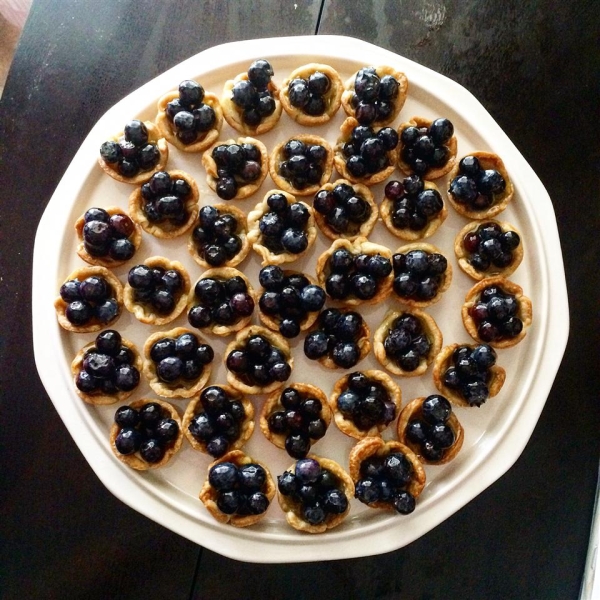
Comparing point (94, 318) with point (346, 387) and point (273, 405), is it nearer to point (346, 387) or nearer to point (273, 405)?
point (273, 405)

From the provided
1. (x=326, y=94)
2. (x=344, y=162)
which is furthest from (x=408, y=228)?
(x=326, y=94)

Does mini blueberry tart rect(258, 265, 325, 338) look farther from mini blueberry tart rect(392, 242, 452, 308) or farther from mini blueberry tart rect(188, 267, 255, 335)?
mini blueberry tart rect(392, 242, 452, 308)

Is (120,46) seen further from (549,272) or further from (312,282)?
(549,272)

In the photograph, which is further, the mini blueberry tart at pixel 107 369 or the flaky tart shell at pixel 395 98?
the flaky tart shell at pixel 395 98

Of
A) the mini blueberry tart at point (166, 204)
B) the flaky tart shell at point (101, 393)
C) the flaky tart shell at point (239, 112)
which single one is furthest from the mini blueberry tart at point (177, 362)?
the flaky tart shell at point (239, 112)

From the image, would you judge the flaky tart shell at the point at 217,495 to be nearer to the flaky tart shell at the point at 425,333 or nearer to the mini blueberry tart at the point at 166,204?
the flaky tart shell at the point at 425,333

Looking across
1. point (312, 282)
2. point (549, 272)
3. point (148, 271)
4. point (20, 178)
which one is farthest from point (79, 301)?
point (549, 272)
